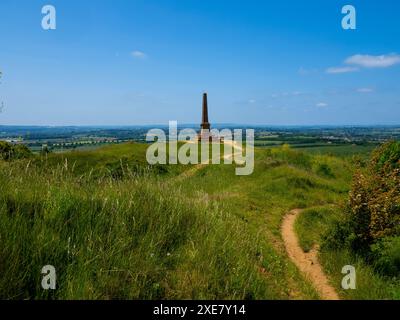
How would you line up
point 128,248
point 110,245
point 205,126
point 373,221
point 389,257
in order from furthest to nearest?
point 205,126
point 373,221
point 389,257
point 128,248
point 110,245

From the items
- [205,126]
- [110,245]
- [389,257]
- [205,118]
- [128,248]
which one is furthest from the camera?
[205,126]

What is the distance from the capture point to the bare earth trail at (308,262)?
8.32m

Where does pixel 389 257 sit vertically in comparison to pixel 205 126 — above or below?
below

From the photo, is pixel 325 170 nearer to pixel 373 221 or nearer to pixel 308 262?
pixel 373 221

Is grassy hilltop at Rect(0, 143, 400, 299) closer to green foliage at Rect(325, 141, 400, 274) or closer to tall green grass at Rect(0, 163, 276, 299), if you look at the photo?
tall green grass at Rect(0, 163, 276, 299)

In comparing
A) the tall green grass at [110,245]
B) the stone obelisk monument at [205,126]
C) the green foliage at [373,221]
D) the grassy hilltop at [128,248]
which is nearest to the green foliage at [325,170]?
the stone obelisk monument at [205,126]

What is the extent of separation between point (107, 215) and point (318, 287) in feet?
16.9

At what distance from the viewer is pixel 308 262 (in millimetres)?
10164

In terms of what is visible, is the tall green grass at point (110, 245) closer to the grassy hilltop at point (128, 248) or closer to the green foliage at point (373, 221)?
the grassy hilltop at point (128, 248)

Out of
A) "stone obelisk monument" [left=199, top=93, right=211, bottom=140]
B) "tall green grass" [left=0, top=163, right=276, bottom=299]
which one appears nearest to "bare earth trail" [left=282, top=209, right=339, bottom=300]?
"tall green grass" [left=0, top=163, right=276, bottom=299]

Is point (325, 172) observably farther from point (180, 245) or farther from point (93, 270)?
point (93, 270)

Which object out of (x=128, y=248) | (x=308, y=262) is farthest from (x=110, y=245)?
(x=308, y=262)

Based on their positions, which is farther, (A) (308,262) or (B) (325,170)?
(B) (325,170)

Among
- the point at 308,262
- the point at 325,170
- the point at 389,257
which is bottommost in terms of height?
the point at 308,262
